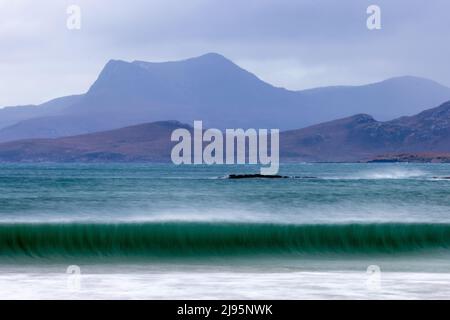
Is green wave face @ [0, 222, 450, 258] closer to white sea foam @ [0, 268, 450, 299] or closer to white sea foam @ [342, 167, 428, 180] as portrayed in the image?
white sea foam @ [0, 268, 450, 299]

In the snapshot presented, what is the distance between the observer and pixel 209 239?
27.9 metres

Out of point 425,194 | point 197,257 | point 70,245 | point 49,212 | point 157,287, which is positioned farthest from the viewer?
Result: point 425,194

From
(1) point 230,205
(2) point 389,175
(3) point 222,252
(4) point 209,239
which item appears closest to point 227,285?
(3) point 222,252

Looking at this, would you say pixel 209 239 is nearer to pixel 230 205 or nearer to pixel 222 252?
pixel 222 252

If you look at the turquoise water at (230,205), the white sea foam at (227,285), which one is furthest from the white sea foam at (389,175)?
the white sea foam at (227,285)

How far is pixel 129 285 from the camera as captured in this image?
15.1m

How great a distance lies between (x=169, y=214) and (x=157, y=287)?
29.9 metres

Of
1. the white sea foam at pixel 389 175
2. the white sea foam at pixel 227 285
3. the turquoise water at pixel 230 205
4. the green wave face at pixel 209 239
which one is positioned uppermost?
the white sea foam at pixel 227 285

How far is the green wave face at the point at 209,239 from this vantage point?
25453 millimetres

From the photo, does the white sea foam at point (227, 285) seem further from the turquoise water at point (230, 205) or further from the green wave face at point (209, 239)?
the turquoise water at point (230, 205)

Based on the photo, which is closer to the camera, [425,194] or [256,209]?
[256,209]
